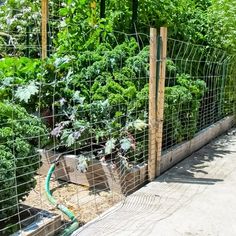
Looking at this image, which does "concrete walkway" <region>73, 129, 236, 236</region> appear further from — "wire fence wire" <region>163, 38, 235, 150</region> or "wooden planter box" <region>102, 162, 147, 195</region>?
"wire fence wire" <region>163, 38, 235, 150</region>

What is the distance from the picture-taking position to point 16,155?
3184 millimetres

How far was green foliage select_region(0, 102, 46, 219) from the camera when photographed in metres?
3.04

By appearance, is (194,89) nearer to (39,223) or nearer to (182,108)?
(182,108)

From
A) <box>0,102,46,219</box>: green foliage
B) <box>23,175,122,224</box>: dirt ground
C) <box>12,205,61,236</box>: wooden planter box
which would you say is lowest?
<box>23,175,122,224</box>: dirt ground

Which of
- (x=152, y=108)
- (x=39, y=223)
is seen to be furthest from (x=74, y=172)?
(x=39, y=223)

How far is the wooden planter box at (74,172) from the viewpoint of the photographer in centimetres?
446

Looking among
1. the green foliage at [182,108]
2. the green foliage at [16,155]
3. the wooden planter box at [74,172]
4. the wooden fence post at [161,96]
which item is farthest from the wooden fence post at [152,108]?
the green foliage at [16,155]

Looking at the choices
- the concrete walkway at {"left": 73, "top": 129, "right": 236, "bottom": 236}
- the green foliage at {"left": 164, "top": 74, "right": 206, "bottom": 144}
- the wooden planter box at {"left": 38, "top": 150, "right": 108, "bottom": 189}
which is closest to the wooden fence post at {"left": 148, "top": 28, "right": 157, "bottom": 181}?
the concrete walkway at {"left": 73, "top": 129, "right": 236, "bottom": 236}

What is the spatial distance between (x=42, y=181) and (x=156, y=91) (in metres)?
1.56

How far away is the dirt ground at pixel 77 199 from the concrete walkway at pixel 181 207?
0.19 metres

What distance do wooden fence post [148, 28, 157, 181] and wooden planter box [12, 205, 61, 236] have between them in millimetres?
1539

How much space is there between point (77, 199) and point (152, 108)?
47.7 inches

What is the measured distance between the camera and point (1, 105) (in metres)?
3.27

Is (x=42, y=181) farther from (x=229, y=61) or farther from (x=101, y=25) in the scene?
(x=229, y=61)
